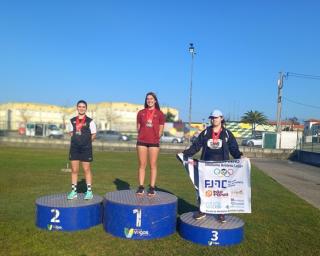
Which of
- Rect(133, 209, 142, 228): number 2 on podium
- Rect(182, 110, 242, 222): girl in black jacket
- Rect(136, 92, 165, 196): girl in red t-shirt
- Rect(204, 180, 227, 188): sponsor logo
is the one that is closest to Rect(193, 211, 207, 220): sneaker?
Rect(182, 110, 242, 222): girl in black jacket

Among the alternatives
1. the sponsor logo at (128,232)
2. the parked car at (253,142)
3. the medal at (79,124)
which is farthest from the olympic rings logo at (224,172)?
the parked car at (253,142)

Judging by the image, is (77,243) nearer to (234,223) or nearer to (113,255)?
(113,255)

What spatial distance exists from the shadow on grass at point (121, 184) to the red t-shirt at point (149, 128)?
480cm

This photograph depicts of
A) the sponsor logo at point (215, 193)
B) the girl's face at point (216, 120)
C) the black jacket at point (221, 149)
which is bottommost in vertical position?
the sponsor logo at point (215, 193)

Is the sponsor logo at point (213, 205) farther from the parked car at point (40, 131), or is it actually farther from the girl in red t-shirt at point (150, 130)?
the parked car at point (40, 131)

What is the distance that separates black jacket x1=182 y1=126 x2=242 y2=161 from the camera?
7.06m

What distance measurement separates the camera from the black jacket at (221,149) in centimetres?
706

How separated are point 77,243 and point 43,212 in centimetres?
106

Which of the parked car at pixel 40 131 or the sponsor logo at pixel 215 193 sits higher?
the parked car at pixel 40 131

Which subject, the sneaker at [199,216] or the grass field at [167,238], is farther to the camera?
the sneaker at [199,216]

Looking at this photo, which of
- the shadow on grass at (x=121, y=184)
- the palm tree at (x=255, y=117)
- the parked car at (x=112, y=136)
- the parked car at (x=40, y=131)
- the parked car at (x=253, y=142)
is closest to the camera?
the shadow on grass at (x=121, y=184)

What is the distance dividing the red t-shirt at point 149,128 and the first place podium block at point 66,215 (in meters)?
1.52

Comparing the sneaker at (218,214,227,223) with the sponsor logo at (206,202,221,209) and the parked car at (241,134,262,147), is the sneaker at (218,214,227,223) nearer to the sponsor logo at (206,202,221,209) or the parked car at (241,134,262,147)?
the sponsor logo at (206,202,221,209)

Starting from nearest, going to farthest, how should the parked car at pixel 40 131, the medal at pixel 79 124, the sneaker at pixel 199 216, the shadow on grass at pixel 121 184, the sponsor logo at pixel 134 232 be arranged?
the sponsor logo at pixel 134 232 < the sneaker at pixel 199 216 < the medal at pixel 79 124 < the shadow on grass at pixel 121 184 < the parked car at pixel 40 131
